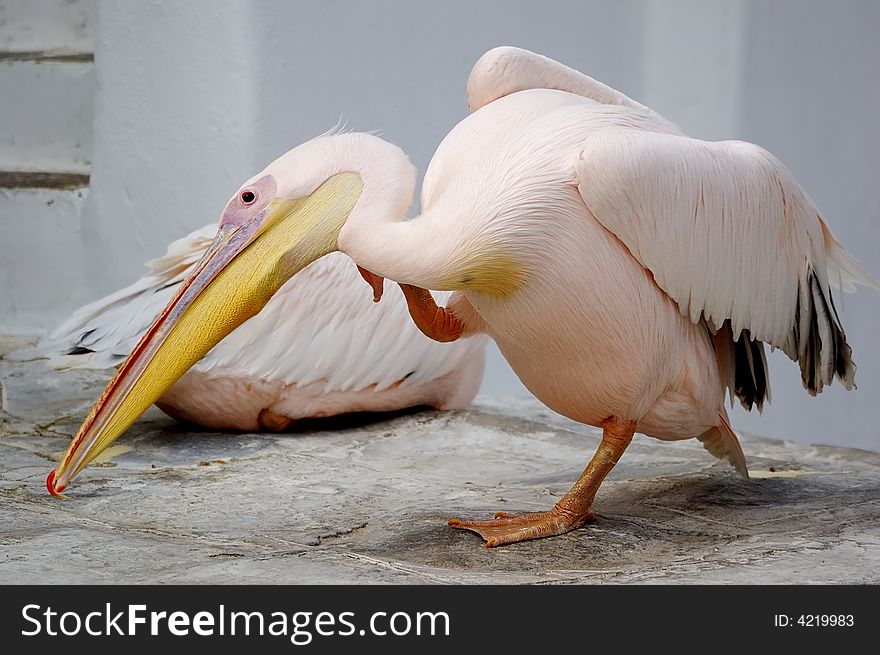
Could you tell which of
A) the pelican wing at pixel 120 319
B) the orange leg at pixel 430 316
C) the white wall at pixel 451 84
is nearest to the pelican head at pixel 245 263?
the orange leg at pixel 430 316

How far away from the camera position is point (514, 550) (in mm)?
2070

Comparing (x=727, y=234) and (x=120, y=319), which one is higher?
(x=727, y=234)

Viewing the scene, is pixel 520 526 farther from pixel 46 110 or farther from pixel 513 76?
pixel 46 110

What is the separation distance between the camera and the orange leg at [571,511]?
6.96 feet

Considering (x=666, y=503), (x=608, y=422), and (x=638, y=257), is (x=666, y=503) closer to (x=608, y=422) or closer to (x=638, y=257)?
(x=608, y=422)

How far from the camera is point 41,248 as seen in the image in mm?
4695

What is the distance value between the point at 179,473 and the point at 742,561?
1.32 m

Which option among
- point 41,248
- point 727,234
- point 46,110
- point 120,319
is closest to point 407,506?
point 727,234

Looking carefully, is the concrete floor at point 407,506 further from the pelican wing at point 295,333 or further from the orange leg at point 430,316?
the orange leg at point 430,316

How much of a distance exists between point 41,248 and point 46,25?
3.24 ft

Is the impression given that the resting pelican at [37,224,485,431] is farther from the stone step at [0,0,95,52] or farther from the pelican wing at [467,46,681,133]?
the stone step at [0,0,95,52]

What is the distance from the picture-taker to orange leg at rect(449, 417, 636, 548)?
2.12m

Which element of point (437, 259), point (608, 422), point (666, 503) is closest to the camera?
point (437, 259)

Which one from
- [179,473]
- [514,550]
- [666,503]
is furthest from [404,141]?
[514,550]
